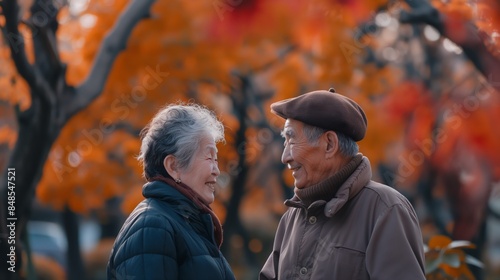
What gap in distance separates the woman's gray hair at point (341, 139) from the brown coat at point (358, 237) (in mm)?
78

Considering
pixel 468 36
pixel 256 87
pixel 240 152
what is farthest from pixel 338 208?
pixel 256 87

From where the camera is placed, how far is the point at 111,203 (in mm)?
21641

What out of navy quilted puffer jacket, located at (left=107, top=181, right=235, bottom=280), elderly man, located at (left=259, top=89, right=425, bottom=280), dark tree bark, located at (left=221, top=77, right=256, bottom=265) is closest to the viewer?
navy quilted puffer jacket, located at (left=107, top=181, right=235, bottom=280)

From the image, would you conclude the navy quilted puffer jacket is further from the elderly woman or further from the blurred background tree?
the blurred background tree

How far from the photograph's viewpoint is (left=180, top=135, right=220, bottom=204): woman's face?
341 cm

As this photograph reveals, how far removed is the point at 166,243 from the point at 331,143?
78 centimetres

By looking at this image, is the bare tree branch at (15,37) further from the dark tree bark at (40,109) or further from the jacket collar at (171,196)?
the jacket collar at (171,196)

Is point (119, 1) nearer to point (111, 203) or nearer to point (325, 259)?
point (325, 259)

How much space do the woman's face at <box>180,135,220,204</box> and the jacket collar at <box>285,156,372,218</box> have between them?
1.34 feet

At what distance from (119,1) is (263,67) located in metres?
2.83

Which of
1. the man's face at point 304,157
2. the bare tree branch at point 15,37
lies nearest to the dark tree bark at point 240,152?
the bare tree branch at point 15,37

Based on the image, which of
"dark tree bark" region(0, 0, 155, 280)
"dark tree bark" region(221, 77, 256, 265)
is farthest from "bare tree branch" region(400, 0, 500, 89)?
"dark tree bark" region(221, 77, 256, 265)

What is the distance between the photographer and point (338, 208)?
10.9 feet

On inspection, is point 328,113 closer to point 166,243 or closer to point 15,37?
point 166,243
